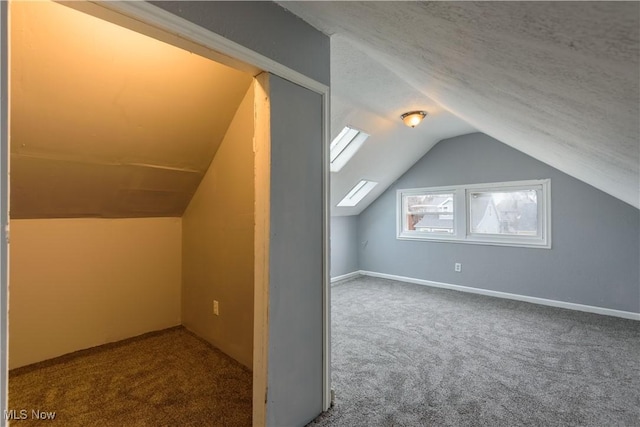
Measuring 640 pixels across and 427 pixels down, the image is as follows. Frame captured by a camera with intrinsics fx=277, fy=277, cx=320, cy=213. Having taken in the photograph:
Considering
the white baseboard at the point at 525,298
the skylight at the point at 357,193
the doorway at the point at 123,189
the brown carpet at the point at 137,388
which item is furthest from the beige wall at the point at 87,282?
the white baseboard at the point at 525,298

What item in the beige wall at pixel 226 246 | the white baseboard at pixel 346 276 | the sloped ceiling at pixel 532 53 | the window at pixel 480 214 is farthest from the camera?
the white baseboard at pixel 346 276

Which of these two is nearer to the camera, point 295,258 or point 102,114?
point 295,258

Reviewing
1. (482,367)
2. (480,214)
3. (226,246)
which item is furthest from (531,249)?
(226,246)

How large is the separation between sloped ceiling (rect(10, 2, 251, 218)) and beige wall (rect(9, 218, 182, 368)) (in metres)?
0.18

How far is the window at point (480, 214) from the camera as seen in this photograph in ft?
11.5

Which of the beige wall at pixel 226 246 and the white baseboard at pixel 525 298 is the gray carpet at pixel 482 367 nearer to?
the white baseboard at pixel 525 298

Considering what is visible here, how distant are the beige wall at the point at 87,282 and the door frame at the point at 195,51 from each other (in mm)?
1764

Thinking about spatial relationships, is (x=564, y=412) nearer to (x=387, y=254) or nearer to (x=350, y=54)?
(x=350, y=54)

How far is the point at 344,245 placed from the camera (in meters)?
4.74

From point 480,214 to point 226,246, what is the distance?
11.6ft

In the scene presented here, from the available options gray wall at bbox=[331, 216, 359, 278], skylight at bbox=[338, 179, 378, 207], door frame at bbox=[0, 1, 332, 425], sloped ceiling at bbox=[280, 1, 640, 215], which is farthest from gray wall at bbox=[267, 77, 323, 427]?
gray wall at bbox=[331, 216, 359, 278]

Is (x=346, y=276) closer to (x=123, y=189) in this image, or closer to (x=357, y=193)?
(x=357, y=193)

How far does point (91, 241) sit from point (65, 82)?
54.8 inches

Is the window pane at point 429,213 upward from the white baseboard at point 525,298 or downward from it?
upward
